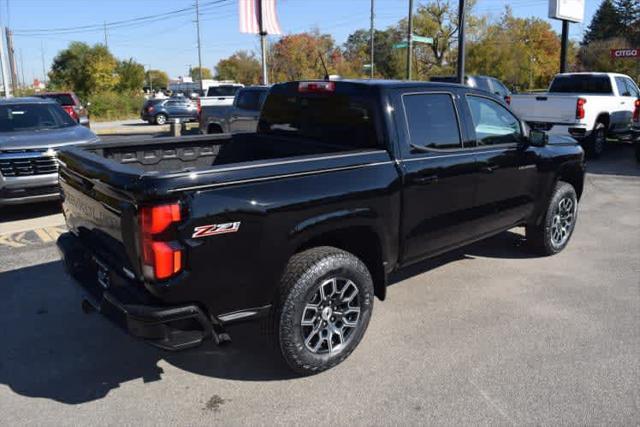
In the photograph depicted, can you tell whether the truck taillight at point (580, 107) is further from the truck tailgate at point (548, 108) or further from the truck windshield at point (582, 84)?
the truck windshield at point (582, 84)

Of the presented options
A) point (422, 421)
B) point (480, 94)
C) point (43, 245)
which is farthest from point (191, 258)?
point (43, 245)

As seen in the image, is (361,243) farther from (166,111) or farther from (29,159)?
(166,111)

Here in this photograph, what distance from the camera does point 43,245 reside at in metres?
6.35

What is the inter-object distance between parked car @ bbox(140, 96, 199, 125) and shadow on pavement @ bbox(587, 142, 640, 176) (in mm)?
20973

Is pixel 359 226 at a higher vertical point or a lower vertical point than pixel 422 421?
higher

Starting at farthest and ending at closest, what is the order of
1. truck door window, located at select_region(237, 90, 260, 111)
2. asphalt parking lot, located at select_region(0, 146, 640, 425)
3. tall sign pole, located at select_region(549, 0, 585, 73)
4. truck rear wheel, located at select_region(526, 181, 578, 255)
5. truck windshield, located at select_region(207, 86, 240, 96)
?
truck windshield, located at select_region(207, 86, 240, 96), tall sign pole, located at select_region(549, 0, 585, 73), truck door window, located at select_region(237, 90, 260, 111), truck rear wheel, located at select_region(526, 181, 578, 255), asphalt parking lot, located at select_region(0, 146, 640, 425)

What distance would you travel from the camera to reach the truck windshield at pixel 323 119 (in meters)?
4.03

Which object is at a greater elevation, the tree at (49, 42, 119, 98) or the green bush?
the tree at (49, 42, 119, 98)

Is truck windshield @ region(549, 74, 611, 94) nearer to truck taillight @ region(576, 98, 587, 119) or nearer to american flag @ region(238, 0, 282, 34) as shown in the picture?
truck taillight @ region(576, 98, 587, 119)

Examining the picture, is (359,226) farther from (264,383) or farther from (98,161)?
(98,161)

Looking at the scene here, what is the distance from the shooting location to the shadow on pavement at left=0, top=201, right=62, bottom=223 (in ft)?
25.7

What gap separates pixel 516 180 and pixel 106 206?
3.66 meters

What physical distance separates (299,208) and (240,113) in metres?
11.1

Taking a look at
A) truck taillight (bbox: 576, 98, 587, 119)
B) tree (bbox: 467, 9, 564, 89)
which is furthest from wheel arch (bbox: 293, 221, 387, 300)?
tree (bbox: 467, 9, 564, 89)
